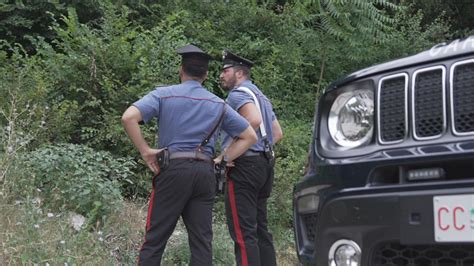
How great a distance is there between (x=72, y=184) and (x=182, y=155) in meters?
1.67

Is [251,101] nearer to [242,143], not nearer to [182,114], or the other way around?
[242,143]

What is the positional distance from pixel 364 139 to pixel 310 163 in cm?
34

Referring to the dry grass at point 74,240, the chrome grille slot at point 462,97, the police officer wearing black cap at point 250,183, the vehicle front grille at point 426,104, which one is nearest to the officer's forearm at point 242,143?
the police officer wearing black cap at point 250,183

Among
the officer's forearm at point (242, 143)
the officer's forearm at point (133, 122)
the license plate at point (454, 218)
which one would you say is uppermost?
the officer's forearm at point (133, 122)

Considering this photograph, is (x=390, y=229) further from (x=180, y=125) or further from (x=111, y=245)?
(x=111, y=245)

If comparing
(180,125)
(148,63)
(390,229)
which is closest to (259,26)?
(148,63)

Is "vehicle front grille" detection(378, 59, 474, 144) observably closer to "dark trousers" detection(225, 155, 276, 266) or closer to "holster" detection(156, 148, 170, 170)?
"holster" detection(156, 148, 170, 170)

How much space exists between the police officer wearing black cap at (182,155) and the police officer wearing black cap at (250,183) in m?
0.42

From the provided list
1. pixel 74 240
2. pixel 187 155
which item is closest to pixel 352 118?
pixel 187 155

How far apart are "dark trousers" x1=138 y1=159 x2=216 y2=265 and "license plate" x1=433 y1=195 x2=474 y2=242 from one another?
1838 mm

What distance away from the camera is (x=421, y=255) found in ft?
8.25

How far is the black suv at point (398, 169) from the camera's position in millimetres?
2400

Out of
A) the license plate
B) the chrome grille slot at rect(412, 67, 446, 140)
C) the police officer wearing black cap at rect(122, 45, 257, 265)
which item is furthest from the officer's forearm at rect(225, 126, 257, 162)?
the license plate

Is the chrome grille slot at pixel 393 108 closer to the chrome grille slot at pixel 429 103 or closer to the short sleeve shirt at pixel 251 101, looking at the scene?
the chrome grille slot at pixel 429 103
